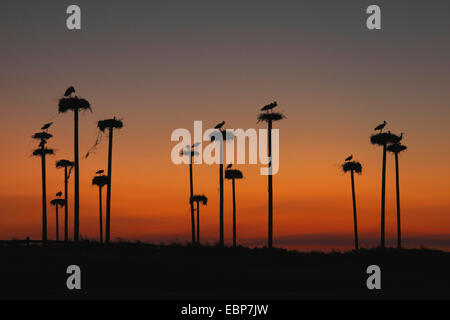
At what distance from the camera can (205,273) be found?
146 feet

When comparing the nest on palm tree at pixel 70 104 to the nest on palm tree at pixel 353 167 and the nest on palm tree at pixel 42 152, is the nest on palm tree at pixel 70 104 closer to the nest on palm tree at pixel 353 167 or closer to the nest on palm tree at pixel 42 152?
the nest on palm tree at pixel 42 152

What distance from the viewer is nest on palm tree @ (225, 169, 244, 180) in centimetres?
7212

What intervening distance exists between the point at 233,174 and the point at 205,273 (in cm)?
2828

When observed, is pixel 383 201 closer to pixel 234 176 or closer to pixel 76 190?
pixel 234 176

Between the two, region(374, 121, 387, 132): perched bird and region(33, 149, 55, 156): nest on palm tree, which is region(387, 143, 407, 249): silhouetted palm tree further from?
region(33, 149, 55, 156): nest on palm tree

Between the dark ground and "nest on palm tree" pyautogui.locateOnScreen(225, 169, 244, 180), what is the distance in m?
17.2

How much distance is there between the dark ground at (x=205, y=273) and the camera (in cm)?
3650

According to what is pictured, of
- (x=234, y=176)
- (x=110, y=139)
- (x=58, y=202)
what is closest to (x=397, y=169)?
(x=234, y=176)

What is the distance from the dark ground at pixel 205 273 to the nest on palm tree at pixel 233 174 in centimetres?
1716

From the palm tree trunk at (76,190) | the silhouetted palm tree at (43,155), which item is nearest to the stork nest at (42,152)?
the silhouetted palm tree at (43,155)

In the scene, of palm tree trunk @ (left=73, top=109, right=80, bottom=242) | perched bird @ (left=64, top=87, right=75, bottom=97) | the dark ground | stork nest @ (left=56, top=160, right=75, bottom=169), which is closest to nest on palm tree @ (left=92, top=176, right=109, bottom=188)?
stork nest @ (left=56, top=160, right=75, bottom=169)

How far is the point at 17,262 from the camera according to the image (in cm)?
4534
